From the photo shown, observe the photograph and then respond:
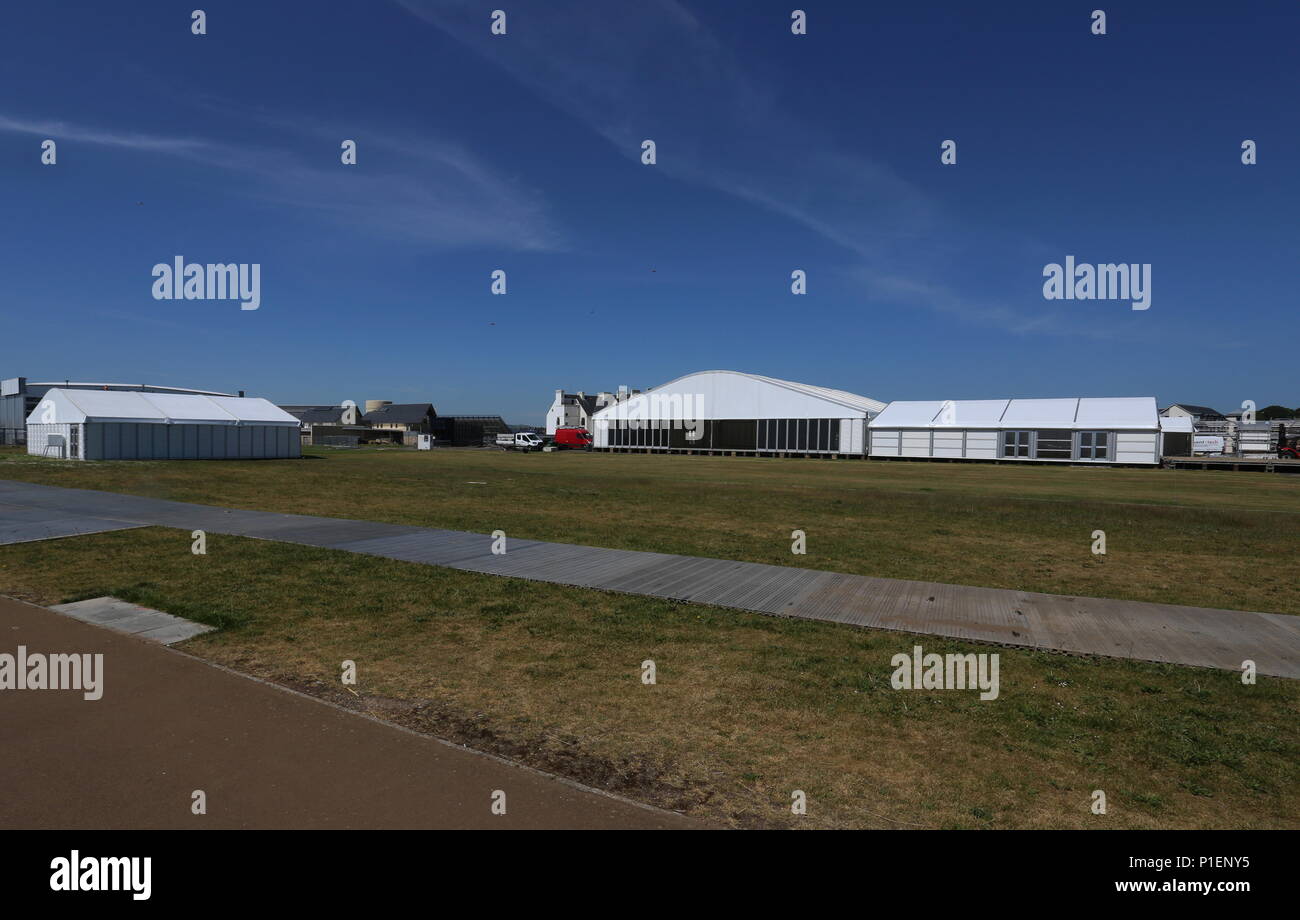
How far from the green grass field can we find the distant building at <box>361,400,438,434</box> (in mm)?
98018

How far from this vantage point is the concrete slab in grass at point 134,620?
23.6ft

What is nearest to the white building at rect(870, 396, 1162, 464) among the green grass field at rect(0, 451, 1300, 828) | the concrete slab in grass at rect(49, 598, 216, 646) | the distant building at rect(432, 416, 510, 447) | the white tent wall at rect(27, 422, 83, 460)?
the green grass field at rect(0, 451, 1300, 828)

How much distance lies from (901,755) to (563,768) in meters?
2.46

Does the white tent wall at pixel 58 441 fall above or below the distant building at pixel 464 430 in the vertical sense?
below

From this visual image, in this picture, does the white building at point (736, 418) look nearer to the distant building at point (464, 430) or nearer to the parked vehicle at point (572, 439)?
the parked vehicle at point (572, 439)

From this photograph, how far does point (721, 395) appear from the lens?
67.7 meters

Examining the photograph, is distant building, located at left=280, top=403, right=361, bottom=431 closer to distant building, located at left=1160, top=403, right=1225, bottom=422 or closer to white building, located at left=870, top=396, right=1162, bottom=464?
white building, located at left=870, top=396, right=1162, bottom=464

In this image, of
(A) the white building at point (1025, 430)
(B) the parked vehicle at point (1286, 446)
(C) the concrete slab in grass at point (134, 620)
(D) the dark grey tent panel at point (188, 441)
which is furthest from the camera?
(B) the parked vehicle at point (1286, 446)

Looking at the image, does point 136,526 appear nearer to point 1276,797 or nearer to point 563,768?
point 563,768

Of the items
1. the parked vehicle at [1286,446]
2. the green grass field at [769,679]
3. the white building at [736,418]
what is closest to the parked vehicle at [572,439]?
the white building at [736,418]

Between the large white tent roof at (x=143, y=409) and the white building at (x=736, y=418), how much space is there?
1422 inches

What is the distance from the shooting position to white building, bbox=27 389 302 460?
40.6 meters

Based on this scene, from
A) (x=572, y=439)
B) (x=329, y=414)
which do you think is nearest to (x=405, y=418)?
(x=329, y=414)
